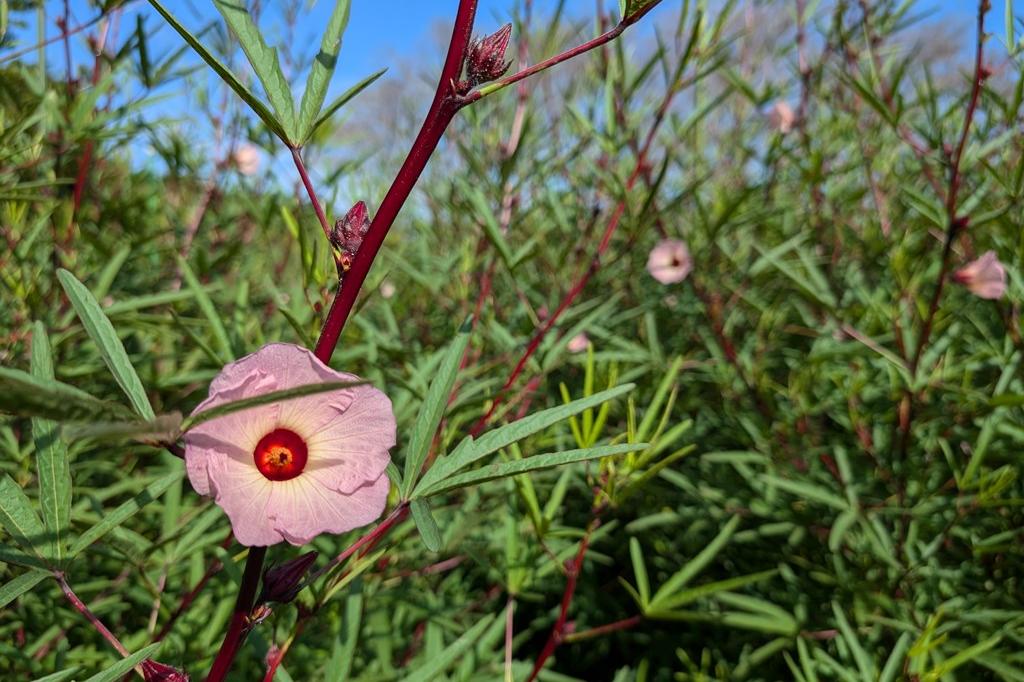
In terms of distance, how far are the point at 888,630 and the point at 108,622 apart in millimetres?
1149

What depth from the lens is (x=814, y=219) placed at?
1752 millimetres

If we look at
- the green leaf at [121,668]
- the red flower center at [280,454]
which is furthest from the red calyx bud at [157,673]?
the red flower center at [280,454]

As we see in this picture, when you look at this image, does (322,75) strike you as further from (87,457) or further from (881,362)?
(881,362)

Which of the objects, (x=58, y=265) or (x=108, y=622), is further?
(x=58, y=265)

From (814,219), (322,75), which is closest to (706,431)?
(814,219)

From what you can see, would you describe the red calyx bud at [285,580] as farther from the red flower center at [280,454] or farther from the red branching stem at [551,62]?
the red branching stem at [551,62]

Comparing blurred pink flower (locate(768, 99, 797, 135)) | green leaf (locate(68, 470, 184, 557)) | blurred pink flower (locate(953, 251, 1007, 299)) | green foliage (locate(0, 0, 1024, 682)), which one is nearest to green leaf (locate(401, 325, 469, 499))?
green foliage (locate(0, 0, 1024, 682))

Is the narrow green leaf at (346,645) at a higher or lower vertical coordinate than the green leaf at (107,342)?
lower

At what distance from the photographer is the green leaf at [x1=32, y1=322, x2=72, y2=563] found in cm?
45

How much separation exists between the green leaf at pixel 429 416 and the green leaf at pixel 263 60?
0.20 meters

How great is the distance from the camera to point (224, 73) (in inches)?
16.9

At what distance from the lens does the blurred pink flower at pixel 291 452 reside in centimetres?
40

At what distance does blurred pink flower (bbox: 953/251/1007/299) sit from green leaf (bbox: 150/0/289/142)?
1.16 metres

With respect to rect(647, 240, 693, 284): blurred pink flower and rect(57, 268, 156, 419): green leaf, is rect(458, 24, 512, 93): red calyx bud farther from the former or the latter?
rect(647, 240, 693, 284): blurred pink flower
